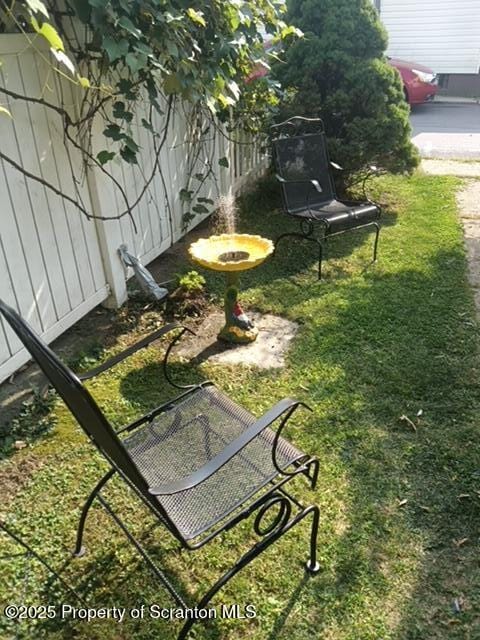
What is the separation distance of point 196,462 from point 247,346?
4.65ft

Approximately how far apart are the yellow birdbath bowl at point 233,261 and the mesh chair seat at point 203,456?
3.45 ft

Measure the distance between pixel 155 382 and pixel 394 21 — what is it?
45.7ft

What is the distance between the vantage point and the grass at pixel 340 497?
1.75m

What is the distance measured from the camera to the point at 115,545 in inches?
77.5

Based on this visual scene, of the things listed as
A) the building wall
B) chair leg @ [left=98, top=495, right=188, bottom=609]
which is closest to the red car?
the building wall

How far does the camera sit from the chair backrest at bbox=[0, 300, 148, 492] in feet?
3.98

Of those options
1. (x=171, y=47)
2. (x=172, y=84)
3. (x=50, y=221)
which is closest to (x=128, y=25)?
(x=171, y=47)

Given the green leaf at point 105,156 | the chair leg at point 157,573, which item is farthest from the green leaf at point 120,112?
the chair leg at point 157,573

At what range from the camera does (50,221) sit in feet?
9.32

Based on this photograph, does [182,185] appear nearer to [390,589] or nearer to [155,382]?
[155,382]

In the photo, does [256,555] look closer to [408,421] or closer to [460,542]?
[460,542]

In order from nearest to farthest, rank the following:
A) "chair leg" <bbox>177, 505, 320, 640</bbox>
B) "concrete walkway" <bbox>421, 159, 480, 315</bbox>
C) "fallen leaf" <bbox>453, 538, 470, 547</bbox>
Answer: "chair leg" <bbox>177, 505, 320, 640</bbox>
"fallen leaf" <bbox>453, 538, 470, 547</bbox>
"concrete walkway" <bbox>421, 159, 480, 315</bbox>

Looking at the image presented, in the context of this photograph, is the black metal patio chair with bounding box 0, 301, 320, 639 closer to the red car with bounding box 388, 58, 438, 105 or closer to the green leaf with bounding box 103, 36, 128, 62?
the green leaf with bounding box 103, 36, 128, 62

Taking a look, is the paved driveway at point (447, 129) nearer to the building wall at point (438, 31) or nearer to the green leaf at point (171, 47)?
the building wall at point (438, 31)
